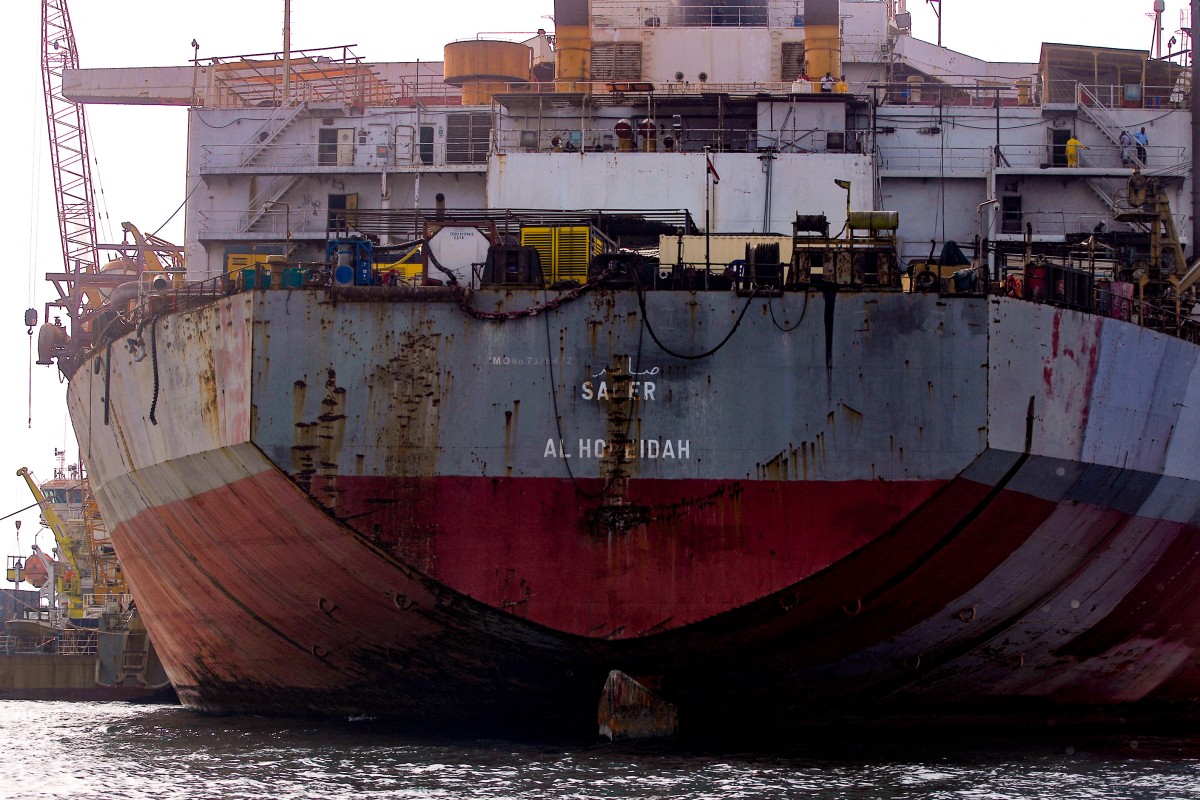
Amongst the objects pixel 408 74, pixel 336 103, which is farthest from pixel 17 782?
pixel 408 74

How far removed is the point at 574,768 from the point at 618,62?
16295mm

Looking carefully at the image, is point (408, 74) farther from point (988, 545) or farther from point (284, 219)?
point (988, 545)

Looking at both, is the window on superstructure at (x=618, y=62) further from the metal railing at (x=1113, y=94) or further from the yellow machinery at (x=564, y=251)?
the yellow machinery at (x=564, y=251)

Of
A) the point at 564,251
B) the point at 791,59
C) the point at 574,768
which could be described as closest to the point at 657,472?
the point at 574,768

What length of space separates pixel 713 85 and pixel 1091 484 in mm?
12262

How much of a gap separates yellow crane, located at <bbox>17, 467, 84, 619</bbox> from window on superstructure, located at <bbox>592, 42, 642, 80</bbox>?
25.2m

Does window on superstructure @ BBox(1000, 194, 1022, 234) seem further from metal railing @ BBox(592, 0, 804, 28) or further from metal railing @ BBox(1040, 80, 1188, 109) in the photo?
metal railing @ BBox(592, 0, 804, 28)

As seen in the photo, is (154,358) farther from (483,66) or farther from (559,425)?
(483,66)

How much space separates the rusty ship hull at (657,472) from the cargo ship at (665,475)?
0.03 metres

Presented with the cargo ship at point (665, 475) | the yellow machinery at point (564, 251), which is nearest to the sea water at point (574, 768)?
the cargo ship at point (665, 475)

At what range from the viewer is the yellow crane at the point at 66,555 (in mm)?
48406

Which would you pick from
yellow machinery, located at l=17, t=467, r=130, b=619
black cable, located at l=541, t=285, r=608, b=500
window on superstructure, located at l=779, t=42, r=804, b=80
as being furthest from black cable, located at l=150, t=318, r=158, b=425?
yellow machinery, located at l=17, t=467, r=130, b=619

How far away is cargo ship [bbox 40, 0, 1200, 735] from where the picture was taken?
18.0 metres

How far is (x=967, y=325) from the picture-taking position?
1814cm
